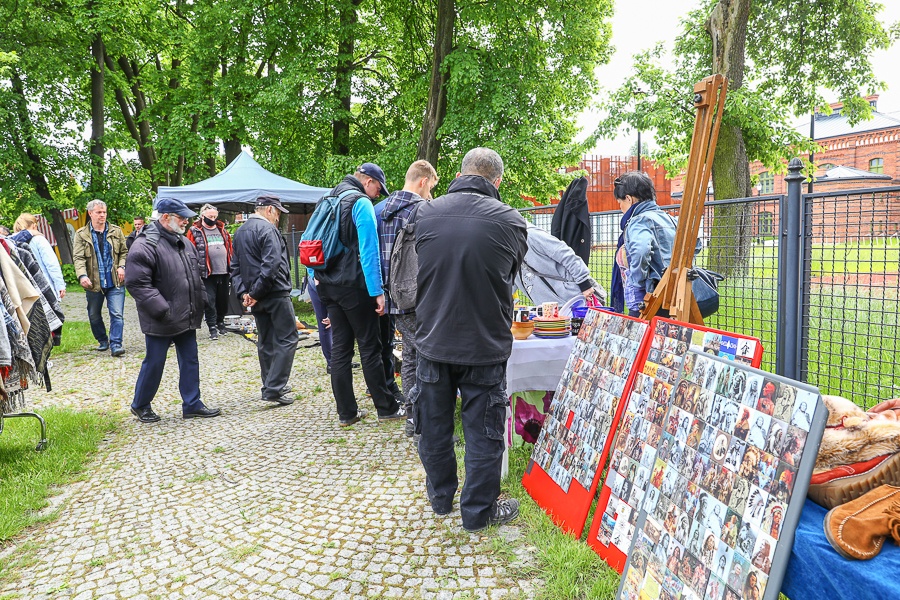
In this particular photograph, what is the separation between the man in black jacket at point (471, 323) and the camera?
9.70ft

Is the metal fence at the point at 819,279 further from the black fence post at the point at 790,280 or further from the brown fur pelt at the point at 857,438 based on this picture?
the brown fur pelt at the point at 857,438

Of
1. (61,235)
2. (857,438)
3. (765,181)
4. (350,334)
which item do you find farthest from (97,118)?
(765,181)

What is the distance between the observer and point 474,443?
308 centimetres

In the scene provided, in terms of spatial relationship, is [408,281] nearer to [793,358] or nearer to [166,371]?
[793,358]

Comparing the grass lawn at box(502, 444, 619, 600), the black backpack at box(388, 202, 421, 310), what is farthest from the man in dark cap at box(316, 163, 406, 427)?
the grass lawn at box(502, 444, 619, 600)

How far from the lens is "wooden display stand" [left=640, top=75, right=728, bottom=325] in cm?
259

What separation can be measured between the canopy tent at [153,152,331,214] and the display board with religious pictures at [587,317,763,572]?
8.13m

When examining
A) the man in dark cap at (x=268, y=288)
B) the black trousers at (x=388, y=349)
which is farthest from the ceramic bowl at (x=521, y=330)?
the man in dark cap at (x=268, y=288)

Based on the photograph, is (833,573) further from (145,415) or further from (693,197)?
(145,415)

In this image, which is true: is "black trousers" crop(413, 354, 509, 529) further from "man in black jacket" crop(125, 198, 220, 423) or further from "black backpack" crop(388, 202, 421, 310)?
"man in black jacket" crop(125, 198, 220, 423)

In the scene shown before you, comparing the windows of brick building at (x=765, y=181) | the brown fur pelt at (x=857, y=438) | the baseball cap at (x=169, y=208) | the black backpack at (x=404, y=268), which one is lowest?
the brown fur pelt at (x=857, y=438)

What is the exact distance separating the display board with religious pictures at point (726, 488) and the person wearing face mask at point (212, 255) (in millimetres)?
8494

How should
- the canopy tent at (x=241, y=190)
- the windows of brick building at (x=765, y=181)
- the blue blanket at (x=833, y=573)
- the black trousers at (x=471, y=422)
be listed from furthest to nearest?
the windows of brick building at (x=765, y=181) < the canopy tent at (x=241, y=190) < the black trousers at (x=471, y=422) < the blue blanket at (x=833, y=573)

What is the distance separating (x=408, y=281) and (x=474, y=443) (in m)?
1.34
